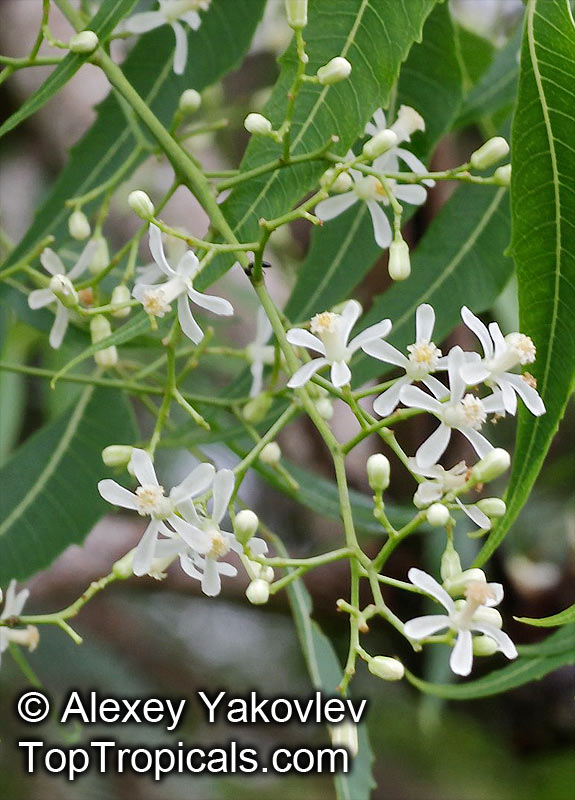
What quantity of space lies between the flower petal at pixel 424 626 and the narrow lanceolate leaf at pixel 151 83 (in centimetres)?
59

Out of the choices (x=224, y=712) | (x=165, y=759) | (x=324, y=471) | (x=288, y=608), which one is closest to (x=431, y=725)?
(x=288, y=608)

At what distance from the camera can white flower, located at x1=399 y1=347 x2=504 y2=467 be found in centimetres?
59

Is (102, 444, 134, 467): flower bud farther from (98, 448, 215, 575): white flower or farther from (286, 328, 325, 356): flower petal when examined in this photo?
(286, 328, 325, 356): flower petal

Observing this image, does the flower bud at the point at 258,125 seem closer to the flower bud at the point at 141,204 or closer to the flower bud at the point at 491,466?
the flower bud at the point at 141,204

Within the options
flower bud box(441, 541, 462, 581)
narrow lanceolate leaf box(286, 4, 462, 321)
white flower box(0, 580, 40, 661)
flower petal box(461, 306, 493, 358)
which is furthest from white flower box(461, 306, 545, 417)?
white flower box(0, 580, 40, 661)

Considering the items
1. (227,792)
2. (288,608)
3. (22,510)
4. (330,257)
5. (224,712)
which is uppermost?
(330,257)

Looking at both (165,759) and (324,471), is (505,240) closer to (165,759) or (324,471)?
(165,759)

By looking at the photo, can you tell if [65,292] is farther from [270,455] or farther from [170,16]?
[170,16]

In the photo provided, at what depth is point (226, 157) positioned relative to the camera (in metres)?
2.14

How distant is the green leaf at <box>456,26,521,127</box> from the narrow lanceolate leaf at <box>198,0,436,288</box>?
36 cm

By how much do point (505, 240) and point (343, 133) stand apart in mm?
325

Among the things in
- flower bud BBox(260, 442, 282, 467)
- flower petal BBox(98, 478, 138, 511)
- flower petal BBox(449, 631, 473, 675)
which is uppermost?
flower petal BBox(98, 478, 138, 511)

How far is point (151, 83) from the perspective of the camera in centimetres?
100

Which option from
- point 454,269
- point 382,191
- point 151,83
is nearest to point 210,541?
point 382,191
